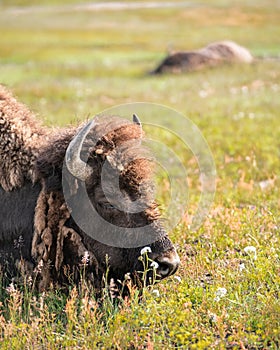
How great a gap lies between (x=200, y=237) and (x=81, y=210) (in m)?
2.37

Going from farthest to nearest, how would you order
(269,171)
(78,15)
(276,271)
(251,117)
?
(78,15)
(251,117)
(269,171)
(276,271)

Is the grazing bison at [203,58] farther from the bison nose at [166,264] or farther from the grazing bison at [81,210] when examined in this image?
the bison nose at [166,264]

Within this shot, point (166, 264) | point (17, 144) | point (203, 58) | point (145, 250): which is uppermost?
point (17, 144)

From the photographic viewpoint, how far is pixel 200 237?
782cm

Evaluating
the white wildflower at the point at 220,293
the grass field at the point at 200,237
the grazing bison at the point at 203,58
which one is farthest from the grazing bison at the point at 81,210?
the grazing bison at the point at 203,58

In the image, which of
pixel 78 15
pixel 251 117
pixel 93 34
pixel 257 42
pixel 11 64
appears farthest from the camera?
pixel 78 15

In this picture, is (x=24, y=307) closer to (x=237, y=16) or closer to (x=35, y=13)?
(x=237, y=16)

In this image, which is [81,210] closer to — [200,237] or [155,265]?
[155,265]

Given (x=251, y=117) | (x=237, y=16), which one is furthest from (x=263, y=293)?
(x=237, y=16)

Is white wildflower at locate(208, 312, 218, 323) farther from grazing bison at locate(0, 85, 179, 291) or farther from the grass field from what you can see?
grazing bison at locate(0, 85, 179, 291)

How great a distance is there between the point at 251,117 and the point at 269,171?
603 centimetres

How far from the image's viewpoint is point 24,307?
582cm

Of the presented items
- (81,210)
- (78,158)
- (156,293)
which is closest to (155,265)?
(156,293)

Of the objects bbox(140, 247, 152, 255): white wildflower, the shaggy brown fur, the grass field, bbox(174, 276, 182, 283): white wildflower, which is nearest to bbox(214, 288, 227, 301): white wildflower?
the grass field
